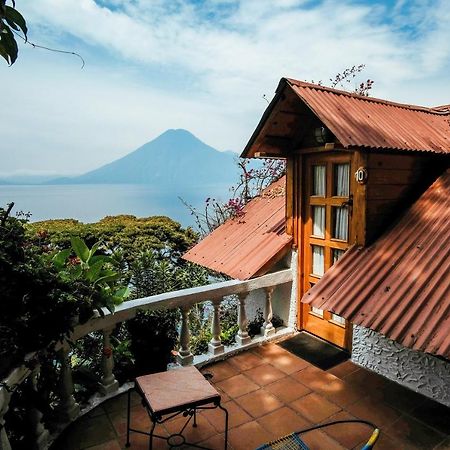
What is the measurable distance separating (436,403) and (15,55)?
17.1 ft

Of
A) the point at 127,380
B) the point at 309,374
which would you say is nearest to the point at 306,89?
the point at 309,374

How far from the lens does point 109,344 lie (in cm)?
364

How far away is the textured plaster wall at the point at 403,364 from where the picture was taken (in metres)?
3.64

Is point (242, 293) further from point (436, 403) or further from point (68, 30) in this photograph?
point (68, 30)

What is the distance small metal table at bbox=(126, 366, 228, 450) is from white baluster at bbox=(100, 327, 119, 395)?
28.8 inches

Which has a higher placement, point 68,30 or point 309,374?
point 68,30

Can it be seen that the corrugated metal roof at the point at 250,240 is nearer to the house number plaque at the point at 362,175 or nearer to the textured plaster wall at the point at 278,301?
the textured plaster wall at the point at 278,301

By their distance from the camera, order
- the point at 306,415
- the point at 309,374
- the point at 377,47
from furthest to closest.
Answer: the point at 377,47
the point at 309,374
the point at 306,415

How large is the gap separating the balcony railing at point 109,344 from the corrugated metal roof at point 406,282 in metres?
1.17

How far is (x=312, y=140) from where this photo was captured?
5.10m

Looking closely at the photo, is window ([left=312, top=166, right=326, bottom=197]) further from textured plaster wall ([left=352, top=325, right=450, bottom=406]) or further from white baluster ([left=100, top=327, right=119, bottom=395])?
white baluster ([left=100, top=327, right=119, bottom=395])

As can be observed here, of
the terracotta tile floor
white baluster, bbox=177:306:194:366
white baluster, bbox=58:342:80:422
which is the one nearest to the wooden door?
the terracotta tile floor

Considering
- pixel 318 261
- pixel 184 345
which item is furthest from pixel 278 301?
pixel 184 345

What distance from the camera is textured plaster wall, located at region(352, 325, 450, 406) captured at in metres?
3.64
